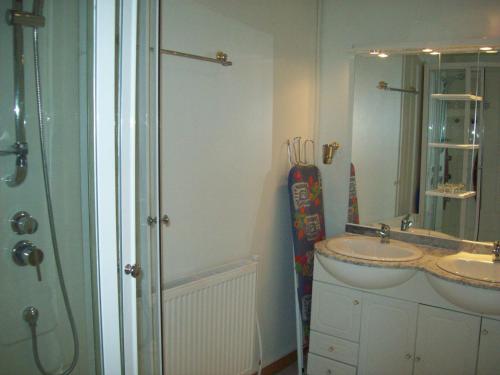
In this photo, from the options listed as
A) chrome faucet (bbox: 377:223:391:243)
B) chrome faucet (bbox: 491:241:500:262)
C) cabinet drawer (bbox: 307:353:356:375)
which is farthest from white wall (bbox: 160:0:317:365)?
chrome faucet (bbox: 491:241:500:262)

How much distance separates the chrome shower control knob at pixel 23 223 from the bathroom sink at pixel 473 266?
69.4 inches

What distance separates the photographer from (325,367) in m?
2.48

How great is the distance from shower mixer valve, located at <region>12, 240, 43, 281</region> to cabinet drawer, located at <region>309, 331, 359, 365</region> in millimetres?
1639

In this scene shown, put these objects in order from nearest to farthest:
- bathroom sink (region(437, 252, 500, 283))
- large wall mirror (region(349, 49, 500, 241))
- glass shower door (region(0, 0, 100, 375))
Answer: glass shower door (region(0, 0, 100, 375)) → bathroom sink (region(437, 252, 500, 283)) → large wall mirror (region(349, 49, 500, 241))

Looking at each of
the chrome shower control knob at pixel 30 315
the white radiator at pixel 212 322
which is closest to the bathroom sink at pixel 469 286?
the white radiator at pixel 212 322

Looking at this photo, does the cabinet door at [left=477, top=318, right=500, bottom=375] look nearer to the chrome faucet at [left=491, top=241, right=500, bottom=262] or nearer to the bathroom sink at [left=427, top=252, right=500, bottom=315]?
the bathroom sink at [left=427, top=252, right=500, bottom=315]

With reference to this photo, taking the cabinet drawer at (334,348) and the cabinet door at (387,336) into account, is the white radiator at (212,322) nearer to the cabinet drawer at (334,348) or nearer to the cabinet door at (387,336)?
the cabinet drawer at (334,348)

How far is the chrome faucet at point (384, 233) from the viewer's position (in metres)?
2.58

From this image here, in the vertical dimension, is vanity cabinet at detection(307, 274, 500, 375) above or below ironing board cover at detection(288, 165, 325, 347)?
below

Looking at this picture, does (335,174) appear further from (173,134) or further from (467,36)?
(173,134)

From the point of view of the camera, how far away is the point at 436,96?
2.47 metres

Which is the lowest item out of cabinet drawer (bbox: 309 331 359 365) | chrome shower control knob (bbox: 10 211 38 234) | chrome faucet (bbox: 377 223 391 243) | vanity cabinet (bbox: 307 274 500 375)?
cabinet drawer (bbox: 309 331 359 365)

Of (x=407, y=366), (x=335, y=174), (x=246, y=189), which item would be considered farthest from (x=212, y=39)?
(x=407, y=366)

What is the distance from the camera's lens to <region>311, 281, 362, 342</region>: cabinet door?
2.37 m
